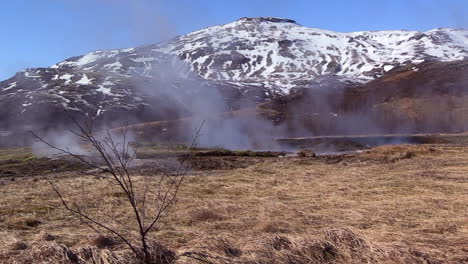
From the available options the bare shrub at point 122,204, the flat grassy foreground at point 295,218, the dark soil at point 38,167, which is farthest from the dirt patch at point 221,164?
the bare shrub at point 122,204

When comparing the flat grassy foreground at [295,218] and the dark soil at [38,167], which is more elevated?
the flat grassy foreground at [295,218]

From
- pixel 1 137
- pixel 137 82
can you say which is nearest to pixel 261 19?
pixel 137 82

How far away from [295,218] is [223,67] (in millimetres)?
125549

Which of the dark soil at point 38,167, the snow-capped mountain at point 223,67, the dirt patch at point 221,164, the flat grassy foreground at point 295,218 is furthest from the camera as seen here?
the snow-capped mountain at point 223,67

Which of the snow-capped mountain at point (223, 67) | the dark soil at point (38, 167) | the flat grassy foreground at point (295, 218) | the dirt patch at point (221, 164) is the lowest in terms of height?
the dark soil at point (38, 167)

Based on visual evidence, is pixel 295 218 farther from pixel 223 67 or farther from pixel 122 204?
pixel 223 67

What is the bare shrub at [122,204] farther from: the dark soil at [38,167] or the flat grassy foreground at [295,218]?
the dark soil at [38,167]

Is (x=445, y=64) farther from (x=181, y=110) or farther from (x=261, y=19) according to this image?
(x=261, y=19)

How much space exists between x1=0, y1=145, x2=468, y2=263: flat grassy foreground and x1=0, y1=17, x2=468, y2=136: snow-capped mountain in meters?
46.1

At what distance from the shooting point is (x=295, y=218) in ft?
25.4

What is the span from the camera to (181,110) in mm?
68500

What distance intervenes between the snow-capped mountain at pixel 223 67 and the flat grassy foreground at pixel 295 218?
46.1 m

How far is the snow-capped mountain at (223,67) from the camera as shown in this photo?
7256 centimetres

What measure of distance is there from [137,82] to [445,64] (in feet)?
190
